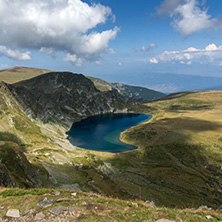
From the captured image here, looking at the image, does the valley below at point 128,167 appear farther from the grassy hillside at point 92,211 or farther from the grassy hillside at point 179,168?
the grassy hillside at point 92,211

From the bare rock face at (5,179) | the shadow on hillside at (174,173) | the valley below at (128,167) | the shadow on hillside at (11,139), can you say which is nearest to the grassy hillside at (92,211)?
the valley below at (128,167)

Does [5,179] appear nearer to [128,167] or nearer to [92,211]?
[92,211]

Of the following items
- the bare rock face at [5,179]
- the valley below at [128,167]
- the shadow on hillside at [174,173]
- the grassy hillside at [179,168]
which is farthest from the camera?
the grassy hillside at [179,168]

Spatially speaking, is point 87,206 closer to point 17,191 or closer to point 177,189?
point 17,191

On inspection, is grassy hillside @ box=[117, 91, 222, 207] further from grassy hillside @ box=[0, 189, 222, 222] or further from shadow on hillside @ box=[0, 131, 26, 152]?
shadow on hillside @ box=[0, 131, 26, 152]

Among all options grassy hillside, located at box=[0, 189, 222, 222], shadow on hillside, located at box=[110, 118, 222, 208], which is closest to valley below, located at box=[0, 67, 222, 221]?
shadow on hillside, located at box=[110, 118, 222, 208]

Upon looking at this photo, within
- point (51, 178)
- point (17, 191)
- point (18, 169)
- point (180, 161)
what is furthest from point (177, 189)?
point (17, 191)

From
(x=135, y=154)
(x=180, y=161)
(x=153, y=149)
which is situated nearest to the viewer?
(x=180, y=161)

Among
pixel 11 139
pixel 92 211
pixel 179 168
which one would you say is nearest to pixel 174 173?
pixel 179 168
